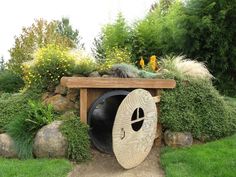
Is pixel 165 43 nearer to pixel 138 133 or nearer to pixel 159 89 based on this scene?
pixel 159 89

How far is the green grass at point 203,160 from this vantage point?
5.46m

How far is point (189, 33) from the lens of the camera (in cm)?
954

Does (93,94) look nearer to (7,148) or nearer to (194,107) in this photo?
(7,148)

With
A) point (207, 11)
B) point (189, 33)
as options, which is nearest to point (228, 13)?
point (207, 11)

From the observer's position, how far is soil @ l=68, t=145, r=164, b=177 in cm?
564

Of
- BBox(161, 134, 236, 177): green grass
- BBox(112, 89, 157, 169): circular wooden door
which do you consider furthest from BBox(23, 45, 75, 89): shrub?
BBox(161, 134, 236, 177): green grass

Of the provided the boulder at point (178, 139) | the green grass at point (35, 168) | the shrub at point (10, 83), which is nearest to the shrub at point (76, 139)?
the green grass at point (35, 168)

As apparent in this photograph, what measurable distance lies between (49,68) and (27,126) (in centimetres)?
117

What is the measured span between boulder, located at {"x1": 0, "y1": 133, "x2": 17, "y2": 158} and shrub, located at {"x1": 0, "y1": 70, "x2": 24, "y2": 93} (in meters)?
5.44

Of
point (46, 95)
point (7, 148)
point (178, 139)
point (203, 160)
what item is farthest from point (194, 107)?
point (7, 148)

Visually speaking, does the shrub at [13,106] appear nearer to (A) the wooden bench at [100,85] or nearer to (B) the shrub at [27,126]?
(B) the shrub at [27,126]

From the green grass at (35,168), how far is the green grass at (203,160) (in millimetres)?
1547

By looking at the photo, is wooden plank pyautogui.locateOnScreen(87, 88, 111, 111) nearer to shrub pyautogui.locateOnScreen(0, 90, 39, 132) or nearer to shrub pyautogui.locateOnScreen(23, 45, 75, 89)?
shrub pyautogui.locateOnScreen(23, 45, 75, 89)

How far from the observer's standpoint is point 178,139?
6.84m
